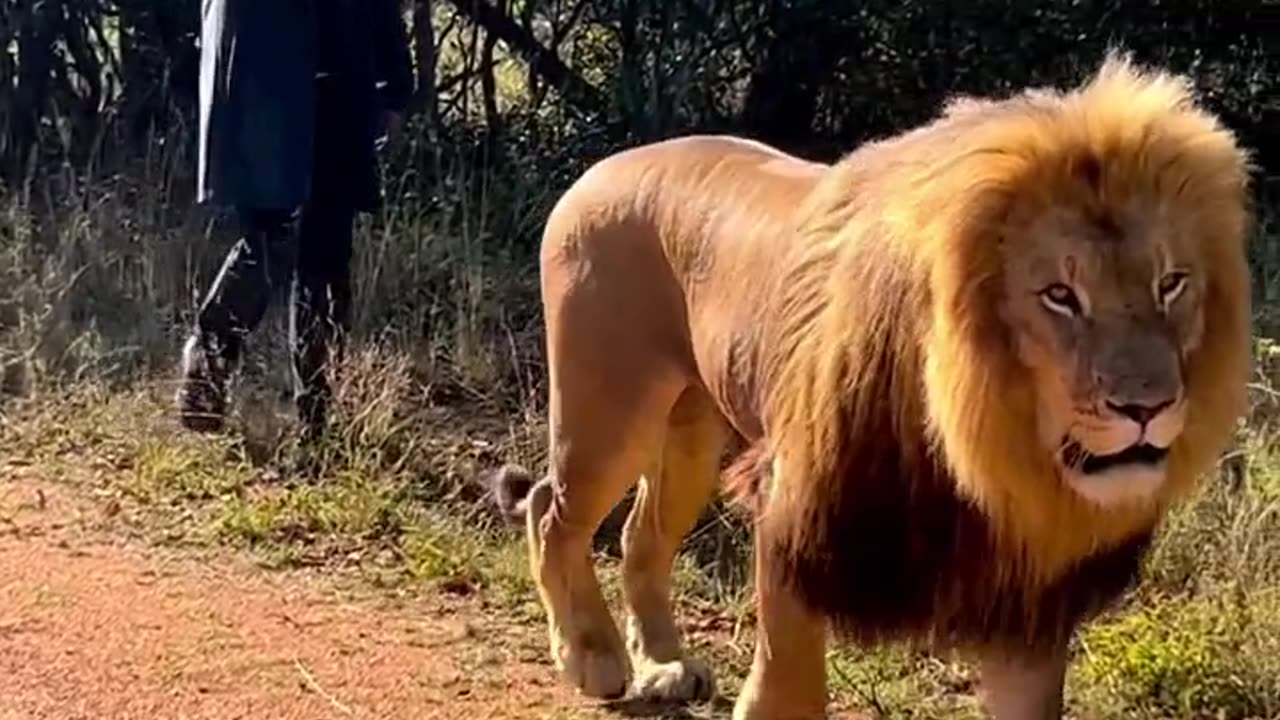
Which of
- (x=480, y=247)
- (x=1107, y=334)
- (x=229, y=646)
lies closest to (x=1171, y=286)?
(x=1107, y=334)

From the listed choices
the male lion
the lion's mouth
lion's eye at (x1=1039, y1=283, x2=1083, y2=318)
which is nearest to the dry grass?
the male lion

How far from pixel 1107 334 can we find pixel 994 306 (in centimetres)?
19

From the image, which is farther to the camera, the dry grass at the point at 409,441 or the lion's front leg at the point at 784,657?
the dry grass at the point at 409,441

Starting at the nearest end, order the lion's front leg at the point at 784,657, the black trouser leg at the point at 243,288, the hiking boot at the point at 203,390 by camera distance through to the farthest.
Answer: the lion's front leg at the point at 784,657
the hiking boot at the point at 203,390
the black trouser leg at the point at 243,288

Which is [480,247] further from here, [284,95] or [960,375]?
[960,375]

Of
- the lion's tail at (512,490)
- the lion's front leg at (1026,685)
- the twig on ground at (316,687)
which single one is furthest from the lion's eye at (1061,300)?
the lion's tail at (512,490)

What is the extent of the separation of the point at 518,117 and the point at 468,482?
3.33 meters

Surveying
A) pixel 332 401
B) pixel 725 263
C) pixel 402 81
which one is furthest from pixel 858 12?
pixel 725 263

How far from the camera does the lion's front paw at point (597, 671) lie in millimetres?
4922

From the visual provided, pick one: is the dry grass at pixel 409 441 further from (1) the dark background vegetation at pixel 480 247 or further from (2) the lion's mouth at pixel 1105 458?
(2) the lion's mouth at pixel 1105 458

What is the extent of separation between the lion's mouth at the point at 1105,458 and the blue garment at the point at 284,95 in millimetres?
3681

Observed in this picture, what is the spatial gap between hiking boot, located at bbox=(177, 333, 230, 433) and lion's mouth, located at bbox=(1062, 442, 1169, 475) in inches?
158

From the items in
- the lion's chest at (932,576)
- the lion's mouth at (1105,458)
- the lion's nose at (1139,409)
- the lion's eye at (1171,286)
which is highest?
the lion's eye at (1171,286)

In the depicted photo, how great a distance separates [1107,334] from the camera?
10.6 ft
